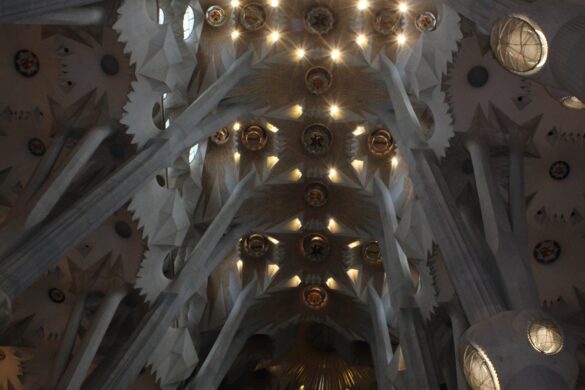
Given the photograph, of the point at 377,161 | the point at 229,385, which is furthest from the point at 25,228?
the point at 229,385

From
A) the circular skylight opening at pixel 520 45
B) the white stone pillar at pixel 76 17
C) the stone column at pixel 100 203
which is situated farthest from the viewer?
the white stone pillar at pixel 76 17

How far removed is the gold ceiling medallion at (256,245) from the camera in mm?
19875

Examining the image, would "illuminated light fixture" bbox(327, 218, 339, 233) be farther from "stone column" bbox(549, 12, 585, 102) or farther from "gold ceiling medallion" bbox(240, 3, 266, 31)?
"stone column" bbox(549, 12, 585, 102)

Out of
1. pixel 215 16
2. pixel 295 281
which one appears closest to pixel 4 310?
pixel 215 16

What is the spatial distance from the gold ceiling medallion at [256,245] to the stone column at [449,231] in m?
A: 7.19

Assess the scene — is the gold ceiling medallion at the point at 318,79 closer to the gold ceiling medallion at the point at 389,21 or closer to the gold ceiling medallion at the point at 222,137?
the gold ceiling medallion at the point at 389,21

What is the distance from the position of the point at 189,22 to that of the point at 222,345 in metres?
8.27

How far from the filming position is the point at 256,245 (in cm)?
1992

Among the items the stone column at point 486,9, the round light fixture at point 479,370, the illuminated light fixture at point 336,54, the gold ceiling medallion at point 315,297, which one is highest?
the illuminated light fixture at point 336,54

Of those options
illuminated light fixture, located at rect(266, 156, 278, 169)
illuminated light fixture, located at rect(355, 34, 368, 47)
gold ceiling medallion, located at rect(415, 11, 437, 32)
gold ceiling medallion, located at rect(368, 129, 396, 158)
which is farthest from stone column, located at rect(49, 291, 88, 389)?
gold ceiling medallion, located at rect(415, 11, 437, 32)

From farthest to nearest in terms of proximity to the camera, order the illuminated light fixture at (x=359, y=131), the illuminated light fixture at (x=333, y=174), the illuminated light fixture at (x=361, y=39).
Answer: the illuminated light fixture at (x=333, y=174) → the illuminated light fixture at (x=359, y=131) → the illuminated light fixture at (x=361, y=39)

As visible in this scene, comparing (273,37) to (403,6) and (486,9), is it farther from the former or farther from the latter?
(486,9)

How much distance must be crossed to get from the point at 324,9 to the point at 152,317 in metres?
8.80

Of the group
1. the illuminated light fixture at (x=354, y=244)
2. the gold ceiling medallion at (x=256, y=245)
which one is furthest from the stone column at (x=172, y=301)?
the illuminated light fixture at (x=354, y=244)
